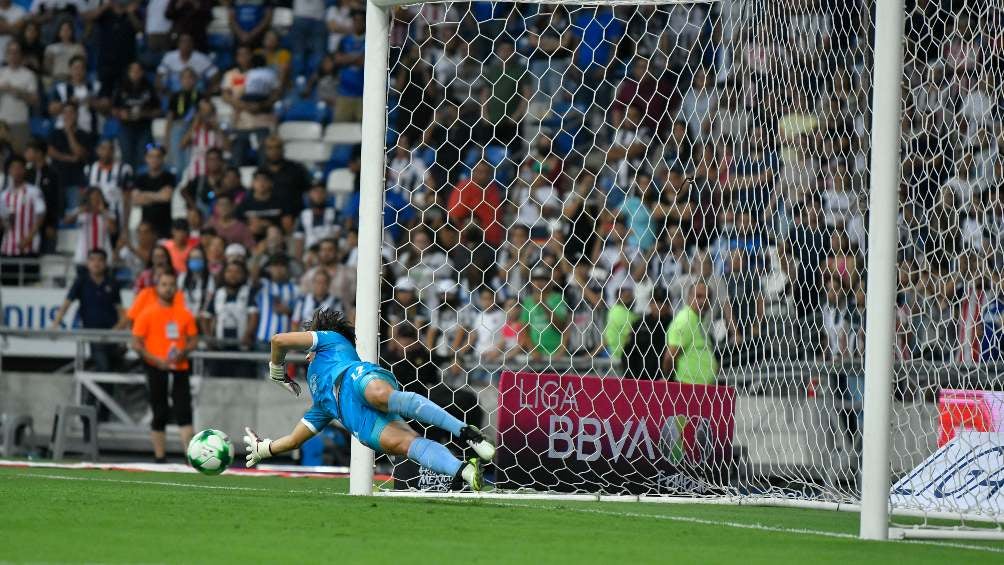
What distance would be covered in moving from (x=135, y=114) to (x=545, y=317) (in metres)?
7.61

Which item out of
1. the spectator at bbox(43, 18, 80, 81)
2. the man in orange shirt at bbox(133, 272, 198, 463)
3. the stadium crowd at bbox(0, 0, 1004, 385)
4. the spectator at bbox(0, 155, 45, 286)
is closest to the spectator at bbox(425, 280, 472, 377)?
the stadium crowd at bbox(0, 0, 1004, 385)

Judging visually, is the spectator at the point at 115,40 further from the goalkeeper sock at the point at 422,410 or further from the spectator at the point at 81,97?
the goalkeeper sock at the point at 422,410

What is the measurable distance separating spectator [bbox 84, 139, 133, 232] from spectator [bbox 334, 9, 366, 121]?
8.66ft

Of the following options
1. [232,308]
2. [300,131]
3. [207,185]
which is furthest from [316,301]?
[300,131]

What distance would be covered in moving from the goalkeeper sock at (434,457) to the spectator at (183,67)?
11.1 metres

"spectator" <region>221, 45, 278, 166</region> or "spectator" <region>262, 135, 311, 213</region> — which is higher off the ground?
"spectator" <region>221, 45, 278, 166</region>

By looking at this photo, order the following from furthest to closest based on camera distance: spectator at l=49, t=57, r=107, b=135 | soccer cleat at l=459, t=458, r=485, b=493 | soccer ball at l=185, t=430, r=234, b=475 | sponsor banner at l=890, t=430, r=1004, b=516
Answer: spectator at l=49, t=57, r=107, b=135
soccer ball at l=185, t=430, r=234, b=475
sponsor banner at l=890, t=430, r=1004, b=516
soccer cleat at l=459, t=458, r=485, b=493

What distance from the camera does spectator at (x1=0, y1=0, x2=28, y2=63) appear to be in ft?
62.0

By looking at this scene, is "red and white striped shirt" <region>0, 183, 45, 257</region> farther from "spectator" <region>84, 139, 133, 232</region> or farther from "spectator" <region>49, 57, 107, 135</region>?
"spectator" <region>49, 57, 107, 135</region>

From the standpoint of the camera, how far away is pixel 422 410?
784 cm

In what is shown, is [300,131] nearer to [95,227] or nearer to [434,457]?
[95,227]

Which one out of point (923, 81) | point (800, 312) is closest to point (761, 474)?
point (800, 312)

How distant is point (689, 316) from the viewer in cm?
1130

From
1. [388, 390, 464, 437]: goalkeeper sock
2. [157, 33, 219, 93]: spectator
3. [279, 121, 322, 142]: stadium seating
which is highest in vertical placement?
[157, 33, 219, 93]: spectator
